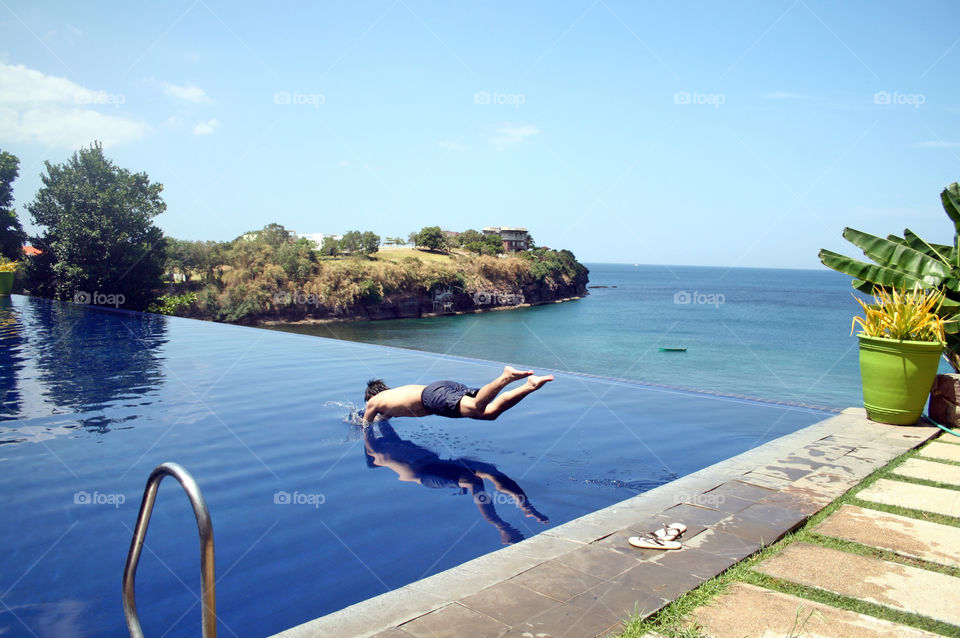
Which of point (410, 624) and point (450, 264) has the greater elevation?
point (450, 264)

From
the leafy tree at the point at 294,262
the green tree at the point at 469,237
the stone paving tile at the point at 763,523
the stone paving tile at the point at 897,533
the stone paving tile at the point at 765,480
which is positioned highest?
the green tree at the point at 469,237

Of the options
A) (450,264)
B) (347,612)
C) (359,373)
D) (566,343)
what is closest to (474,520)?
(347,612)

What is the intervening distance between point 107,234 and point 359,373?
30.2 meters

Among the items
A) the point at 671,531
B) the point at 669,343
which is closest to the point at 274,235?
the point at 669,343

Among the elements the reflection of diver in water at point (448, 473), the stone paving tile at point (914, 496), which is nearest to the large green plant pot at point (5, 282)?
the reflection of diver in water at point (448, 473)

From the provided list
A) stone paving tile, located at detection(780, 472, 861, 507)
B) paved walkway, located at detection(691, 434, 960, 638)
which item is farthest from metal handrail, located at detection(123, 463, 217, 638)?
stone paving tile, located at detection(780, 472, 861, 507)

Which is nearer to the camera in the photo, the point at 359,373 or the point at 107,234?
the point at 359,373

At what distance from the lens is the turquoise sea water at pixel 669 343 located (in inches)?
1192

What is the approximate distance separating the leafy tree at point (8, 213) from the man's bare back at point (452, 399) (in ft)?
116

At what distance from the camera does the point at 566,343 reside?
4444cm

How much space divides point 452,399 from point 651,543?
2.21m

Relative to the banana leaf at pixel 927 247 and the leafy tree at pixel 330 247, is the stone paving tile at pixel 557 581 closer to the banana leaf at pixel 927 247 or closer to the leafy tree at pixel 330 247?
the banana leaf at pixel 927 247

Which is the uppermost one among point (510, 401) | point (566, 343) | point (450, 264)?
point (450, 264)

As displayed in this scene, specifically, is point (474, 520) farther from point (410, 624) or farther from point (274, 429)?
point (274, 429)
